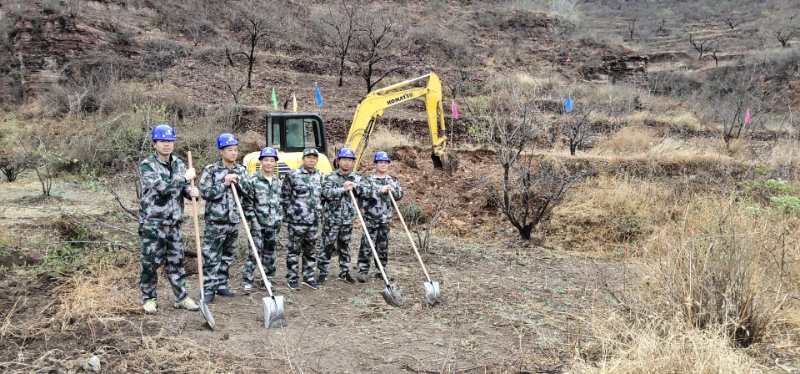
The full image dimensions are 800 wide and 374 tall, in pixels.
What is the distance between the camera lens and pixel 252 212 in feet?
20.5

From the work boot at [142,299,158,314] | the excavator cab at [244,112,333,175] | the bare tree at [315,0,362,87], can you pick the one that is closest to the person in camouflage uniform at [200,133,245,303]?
the work boot at [142,299,158,314]

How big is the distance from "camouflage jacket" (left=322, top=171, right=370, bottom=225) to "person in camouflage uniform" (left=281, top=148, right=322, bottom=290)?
0.53 feet

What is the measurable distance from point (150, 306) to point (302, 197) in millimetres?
2057

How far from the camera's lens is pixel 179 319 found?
5156 millimetres

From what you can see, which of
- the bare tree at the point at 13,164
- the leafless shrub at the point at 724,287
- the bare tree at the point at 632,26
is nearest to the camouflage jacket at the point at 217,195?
the leafless shrub at the point at 724,287

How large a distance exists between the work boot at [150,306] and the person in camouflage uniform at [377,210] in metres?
2.51

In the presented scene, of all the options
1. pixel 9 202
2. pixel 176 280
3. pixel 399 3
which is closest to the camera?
pixel 176 280

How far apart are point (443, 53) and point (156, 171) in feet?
90.3

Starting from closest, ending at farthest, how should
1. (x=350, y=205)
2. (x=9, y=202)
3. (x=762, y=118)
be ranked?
(x=350, y=205) → (x=9, y=202) → (x=762, y=118)

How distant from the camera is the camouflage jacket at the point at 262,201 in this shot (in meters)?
6.20

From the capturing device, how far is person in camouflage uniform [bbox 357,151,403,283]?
6.92 metres

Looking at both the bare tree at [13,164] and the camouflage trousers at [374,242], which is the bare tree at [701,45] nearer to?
the camouflage trousers at [374,242]

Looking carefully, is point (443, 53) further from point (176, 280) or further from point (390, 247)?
point (176, 280)

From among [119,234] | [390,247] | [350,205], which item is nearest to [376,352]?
[350,205]
